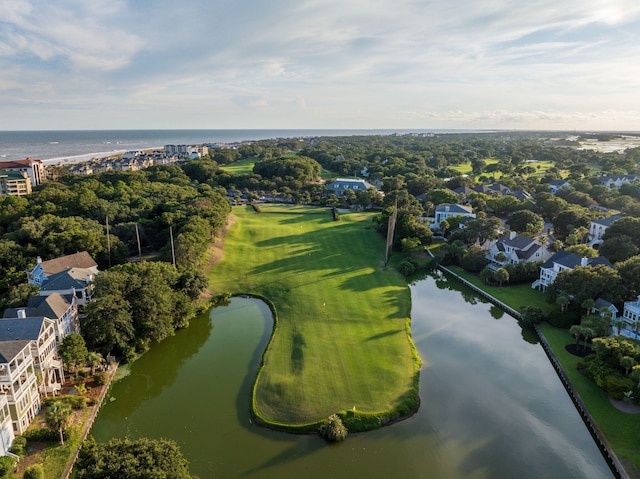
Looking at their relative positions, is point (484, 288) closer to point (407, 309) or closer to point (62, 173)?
point (407, 309)

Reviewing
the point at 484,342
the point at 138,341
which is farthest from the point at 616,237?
the point at 138,341

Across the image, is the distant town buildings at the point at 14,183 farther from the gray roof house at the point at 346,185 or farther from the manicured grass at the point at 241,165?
the gray roof house at the point at 346,185

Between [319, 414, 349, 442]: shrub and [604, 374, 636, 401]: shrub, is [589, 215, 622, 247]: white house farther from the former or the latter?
[319, 414, 349, 442]: shrub

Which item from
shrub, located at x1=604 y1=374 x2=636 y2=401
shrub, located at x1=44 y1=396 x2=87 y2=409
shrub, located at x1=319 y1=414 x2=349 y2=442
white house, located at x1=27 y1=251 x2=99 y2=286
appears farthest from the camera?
white house, located at x1=27 y1=251 x2=99 y2=286

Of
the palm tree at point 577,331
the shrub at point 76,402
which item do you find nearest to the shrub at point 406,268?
the palm tree at point 577,331

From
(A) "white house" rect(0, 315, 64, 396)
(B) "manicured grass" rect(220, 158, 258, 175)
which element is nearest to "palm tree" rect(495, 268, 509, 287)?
(A) "white house" rect(0, 315, 64, 396)

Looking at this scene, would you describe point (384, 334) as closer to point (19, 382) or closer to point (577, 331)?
point (577, 331)

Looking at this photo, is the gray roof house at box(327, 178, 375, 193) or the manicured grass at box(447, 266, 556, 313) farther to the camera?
the gray roof house at box(327, 178, 375, 193)
